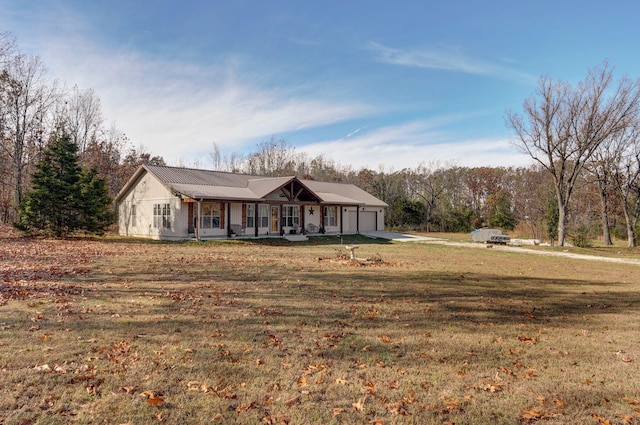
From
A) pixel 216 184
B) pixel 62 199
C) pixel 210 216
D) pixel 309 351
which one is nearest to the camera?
pixel 309 351

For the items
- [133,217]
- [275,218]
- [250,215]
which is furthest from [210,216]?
[133,217]

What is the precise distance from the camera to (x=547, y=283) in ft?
37.4

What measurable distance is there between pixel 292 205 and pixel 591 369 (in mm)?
25803

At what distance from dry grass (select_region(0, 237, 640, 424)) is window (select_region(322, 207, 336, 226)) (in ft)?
73.3

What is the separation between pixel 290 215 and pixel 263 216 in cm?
259

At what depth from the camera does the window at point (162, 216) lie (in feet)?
83.1

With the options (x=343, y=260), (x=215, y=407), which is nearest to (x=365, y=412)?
(x=215, y=407)

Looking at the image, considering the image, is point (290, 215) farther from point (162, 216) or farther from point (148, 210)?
point (148, 210)

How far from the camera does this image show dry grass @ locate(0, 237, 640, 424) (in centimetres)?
374

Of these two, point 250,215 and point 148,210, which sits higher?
point 148,210

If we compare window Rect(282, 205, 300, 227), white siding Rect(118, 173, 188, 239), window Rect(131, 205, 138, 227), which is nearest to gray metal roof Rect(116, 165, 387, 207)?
white siding Rect(118, 173, 188, 239)

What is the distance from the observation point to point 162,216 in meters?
25.8

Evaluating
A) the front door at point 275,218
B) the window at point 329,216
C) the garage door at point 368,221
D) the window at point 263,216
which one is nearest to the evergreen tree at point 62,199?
the window at point 263,216

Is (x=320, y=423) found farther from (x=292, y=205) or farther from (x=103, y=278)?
(x=292, y=205)
